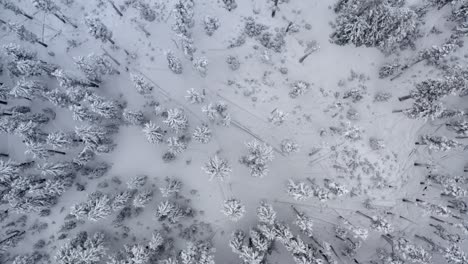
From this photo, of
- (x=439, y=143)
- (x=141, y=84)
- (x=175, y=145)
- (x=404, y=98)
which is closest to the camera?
(x=175, y=145)

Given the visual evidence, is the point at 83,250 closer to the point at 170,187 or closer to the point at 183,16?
the point at 170,187

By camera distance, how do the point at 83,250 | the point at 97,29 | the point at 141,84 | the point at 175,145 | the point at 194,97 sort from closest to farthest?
the point at 83,250
the point at 175,145
the point at 141,84
the point at 97,29
the point at 194,97

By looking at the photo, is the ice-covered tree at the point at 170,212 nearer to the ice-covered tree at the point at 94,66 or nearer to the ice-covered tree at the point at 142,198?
the ice-covered tree at the point at 142,198

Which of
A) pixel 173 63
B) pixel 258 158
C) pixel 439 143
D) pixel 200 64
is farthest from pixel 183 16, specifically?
pixel 439 143

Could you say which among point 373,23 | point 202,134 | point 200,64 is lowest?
point 202,134

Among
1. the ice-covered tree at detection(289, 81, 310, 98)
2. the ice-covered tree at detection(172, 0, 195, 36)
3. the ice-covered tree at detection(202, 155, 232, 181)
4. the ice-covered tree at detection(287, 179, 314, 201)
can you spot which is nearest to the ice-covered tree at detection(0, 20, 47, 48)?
the ice-covered tree at detection(172, 0, 195, 36)

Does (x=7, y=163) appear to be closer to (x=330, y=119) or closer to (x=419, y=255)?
(x=330, y=119)

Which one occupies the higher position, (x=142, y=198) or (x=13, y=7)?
(x=13, y=7)
